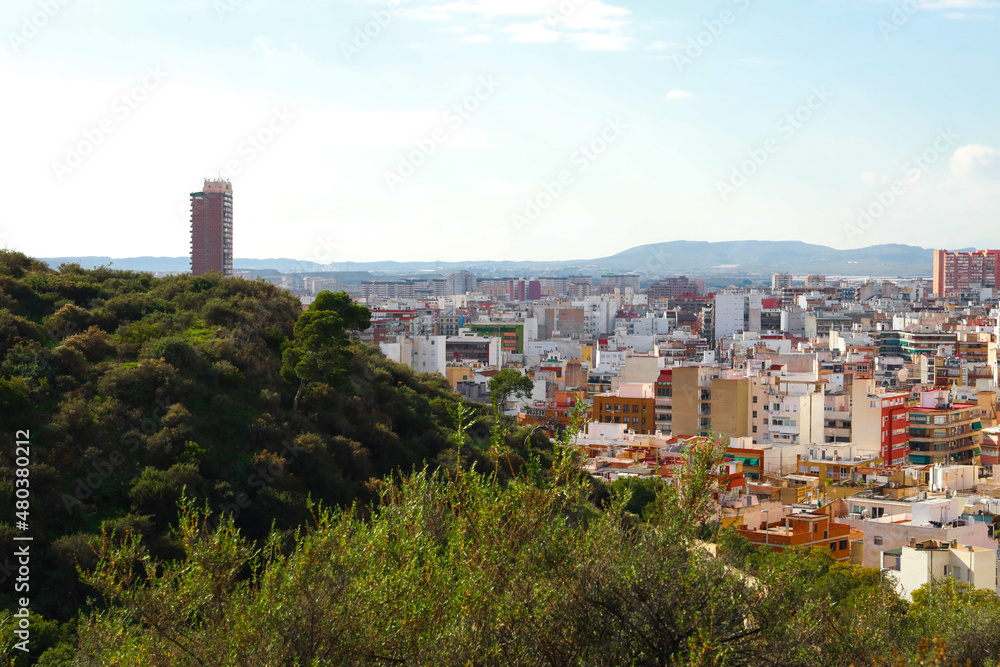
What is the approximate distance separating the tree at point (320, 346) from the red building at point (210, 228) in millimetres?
46977

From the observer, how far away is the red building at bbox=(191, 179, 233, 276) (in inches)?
2382

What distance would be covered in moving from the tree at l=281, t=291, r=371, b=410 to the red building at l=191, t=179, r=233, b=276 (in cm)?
4698

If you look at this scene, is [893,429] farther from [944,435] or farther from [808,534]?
[808,534]

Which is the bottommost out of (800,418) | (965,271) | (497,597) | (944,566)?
(800,418)

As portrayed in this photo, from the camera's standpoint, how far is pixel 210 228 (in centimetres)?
6100

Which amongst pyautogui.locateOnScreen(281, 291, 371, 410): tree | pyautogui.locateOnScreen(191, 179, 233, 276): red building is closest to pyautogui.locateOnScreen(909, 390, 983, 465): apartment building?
pyautogui.locateOnScreen(281, 291, 371, 410): tree

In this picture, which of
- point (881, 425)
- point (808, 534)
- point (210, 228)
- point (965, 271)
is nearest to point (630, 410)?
point (881, 425)

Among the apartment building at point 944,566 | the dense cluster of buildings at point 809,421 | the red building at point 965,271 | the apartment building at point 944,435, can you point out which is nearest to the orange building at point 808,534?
the dense cluster of buildings at point 809,421

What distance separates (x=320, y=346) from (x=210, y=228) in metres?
49.1

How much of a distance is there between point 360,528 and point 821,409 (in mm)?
25922

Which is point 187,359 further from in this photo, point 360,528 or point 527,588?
point 527,588

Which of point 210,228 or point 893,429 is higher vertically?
point 210,228

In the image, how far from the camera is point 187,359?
14.0 metres

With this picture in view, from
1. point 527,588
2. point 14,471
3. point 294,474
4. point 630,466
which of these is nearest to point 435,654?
point 527,588
